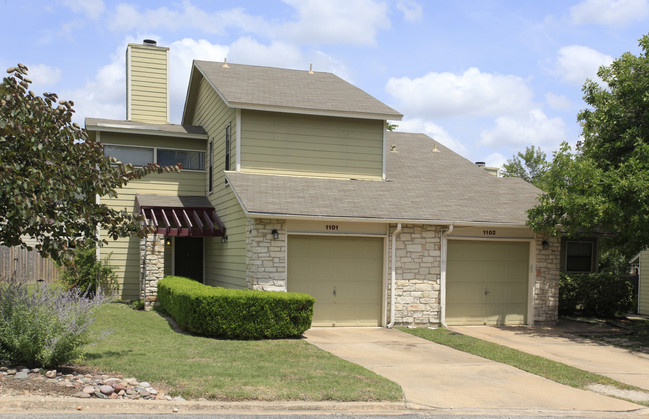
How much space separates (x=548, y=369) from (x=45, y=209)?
8.64 m

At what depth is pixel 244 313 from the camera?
40.7ft

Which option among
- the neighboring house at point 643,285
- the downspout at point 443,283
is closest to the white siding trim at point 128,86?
the downspout at point 443,283

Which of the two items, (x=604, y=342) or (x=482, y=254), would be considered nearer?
(x=604, y=342)

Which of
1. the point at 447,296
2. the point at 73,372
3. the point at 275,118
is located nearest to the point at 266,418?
the point at 73,372

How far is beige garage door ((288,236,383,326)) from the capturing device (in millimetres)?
14914

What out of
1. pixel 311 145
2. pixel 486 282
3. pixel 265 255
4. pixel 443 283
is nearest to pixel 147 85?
pixel 311 145

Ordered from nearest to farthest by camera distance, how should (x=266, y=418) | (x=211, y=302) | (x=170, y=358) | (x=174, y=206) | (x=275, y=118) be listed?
(x=266, y=418), (x=170, y=358), (x=211, y=302), (x=275, y=118), (x=174, y=206)

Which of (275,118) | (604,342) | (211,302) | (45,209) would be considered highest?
(275,118)

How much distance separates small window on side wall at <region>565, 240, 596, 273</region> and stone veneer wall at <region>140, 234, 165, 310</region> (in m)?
13.4

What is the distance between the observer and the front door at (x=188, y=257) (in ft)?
65.9

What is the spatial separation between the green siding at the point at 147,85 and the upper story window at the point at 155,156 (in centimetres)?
208

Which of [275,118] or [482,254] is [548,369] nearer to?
[482,254]

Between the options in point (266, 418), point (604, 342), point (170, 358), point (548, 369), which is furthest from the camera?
point (604, 342)

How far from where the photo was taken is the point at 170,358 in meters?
9.86
